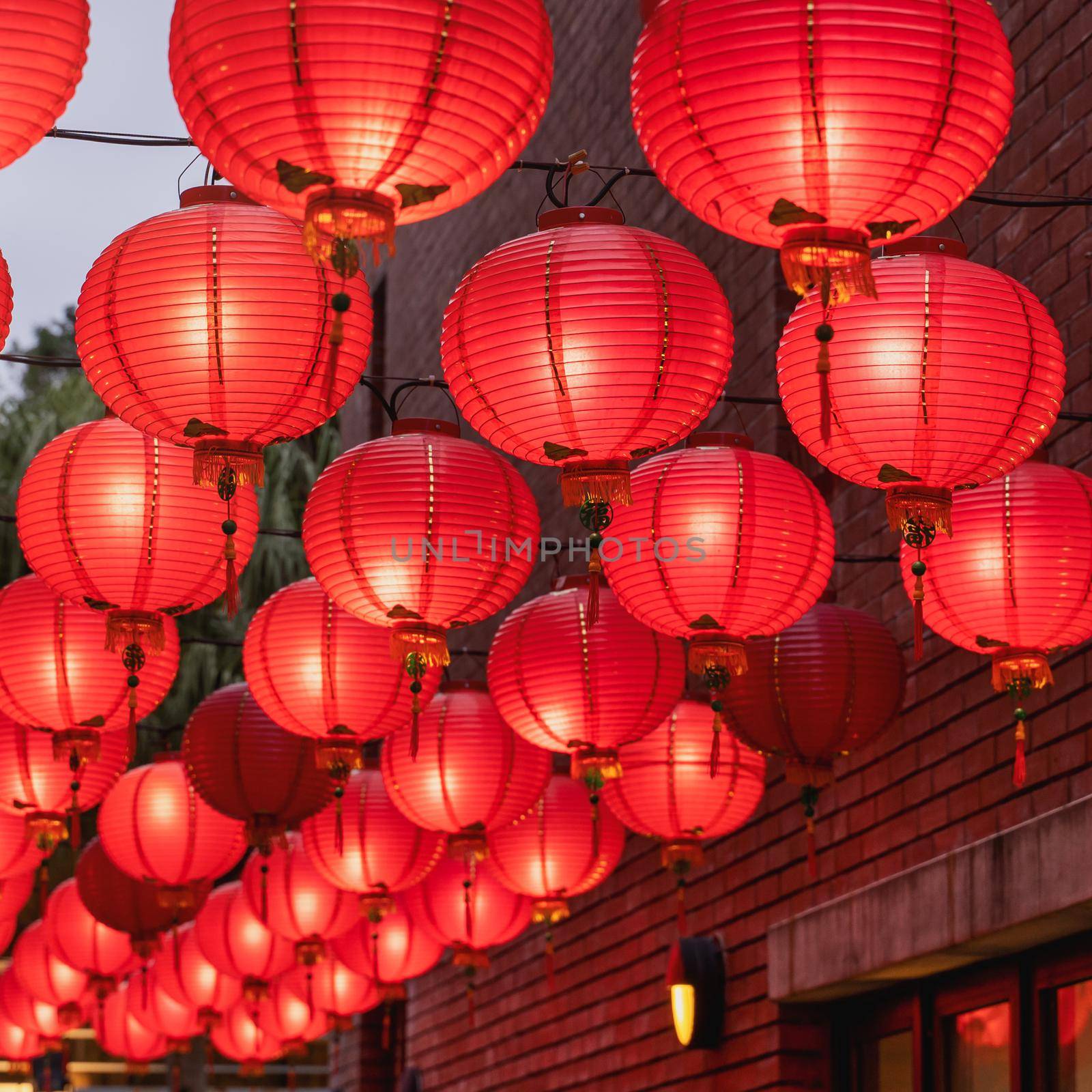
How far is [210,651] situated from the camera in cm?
1702

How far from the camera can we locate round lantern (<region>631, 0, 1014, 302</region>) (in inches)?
142

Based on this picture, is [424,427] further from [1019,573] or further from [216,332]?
[1019,573]

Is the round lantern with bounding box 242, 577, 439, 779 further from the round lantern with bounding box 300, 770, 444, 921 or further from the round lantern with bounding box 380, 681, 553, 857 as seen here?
the round lantern with bounding box 300, 770, 444, 921

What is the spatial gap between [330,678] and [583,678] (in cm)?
83

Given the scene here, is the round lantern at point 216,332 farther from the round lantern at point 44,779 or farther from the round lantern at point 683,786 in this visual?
the round lantern at point 44,779

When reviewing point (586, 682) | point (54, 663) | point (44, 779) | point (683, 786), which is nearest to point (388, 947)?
point (44, 779)

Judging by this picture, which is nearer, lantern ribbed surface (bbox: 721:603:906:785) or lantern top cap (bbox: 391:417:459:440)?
lantern top cap (bbox: 391:417:459:440)

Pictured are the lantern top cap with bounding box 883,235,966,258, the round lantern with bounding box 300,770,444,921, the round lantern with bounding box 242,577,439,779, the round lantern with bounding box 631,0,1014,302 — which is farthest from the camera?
the round lantern with bounding box 300,770,444,921

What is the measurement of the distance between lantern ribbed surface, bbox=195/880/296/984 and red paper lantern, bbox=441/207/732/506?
232 inches

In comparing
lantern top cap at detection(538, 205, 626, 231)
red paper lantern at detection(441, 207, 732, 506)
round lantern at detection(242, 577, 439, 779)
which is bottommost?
round lantern at detection(242, 577, 439, 779)

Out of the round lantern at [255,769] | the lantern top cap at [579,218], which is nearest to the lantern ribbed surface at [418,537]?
the lantern top cap at [579,218]

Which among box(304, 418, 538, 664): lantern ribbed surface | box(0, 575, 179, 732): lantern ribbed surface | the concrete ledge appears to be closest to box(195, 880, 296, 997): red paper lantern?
the concrete ledge

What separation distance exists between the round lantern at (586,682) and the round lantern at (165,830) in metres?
2.56

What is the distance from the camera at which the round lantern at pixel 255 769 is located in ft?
24.4
